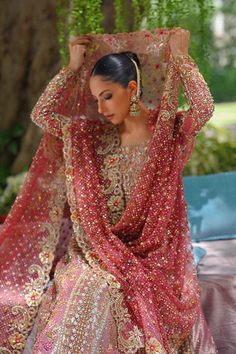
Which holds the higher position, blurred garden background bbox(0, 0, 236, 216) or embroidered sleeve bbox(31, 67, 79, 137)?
embroidered sleeve bbox(31, 67, 79, 137)

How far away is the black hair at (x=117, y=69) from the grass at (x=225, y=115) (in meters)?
→ 7.99

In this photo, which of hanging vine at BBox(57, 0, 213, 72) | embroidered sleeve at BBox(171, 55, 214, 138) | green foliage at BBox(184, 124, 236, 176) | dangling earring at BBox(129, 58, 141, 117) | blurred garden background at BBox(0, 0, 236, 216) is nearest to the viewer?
embroidered sleeve at BBox(171, 55, 214, 138)

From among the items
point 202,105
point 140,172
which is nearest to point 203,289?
point 140,172

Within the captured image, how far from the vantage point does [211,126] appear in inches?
219

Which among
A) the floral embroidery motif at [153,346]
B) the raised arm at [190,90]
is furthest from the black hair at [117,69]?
the floral embroidery motif at [153,346]

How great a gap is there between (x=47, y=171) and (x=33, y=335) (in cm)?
73

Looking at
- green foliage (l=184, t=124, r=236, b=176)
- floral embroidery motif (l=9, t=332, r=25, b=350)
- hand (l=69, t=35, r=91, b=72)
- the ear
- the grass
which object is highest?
hand (l=69, t=35, r=91, b=72)

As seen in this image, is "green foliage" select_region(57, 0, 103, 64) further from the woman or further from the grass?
the grass

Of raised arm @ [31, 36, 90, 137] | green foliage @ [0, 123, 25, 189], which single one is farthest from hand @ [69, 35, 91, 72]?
green foliage @ [0, 123, 25, 189]

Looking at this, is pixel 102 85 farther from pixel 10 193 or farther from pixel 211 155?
pixel 10 193

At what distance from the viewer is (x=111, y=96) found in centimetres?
302

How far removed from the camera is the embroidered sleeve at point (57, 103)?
3207 millimetres

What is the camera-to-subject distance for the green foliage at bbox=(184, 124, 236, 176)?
5496 mm

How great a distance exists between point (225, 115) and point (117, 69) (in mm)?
9541
